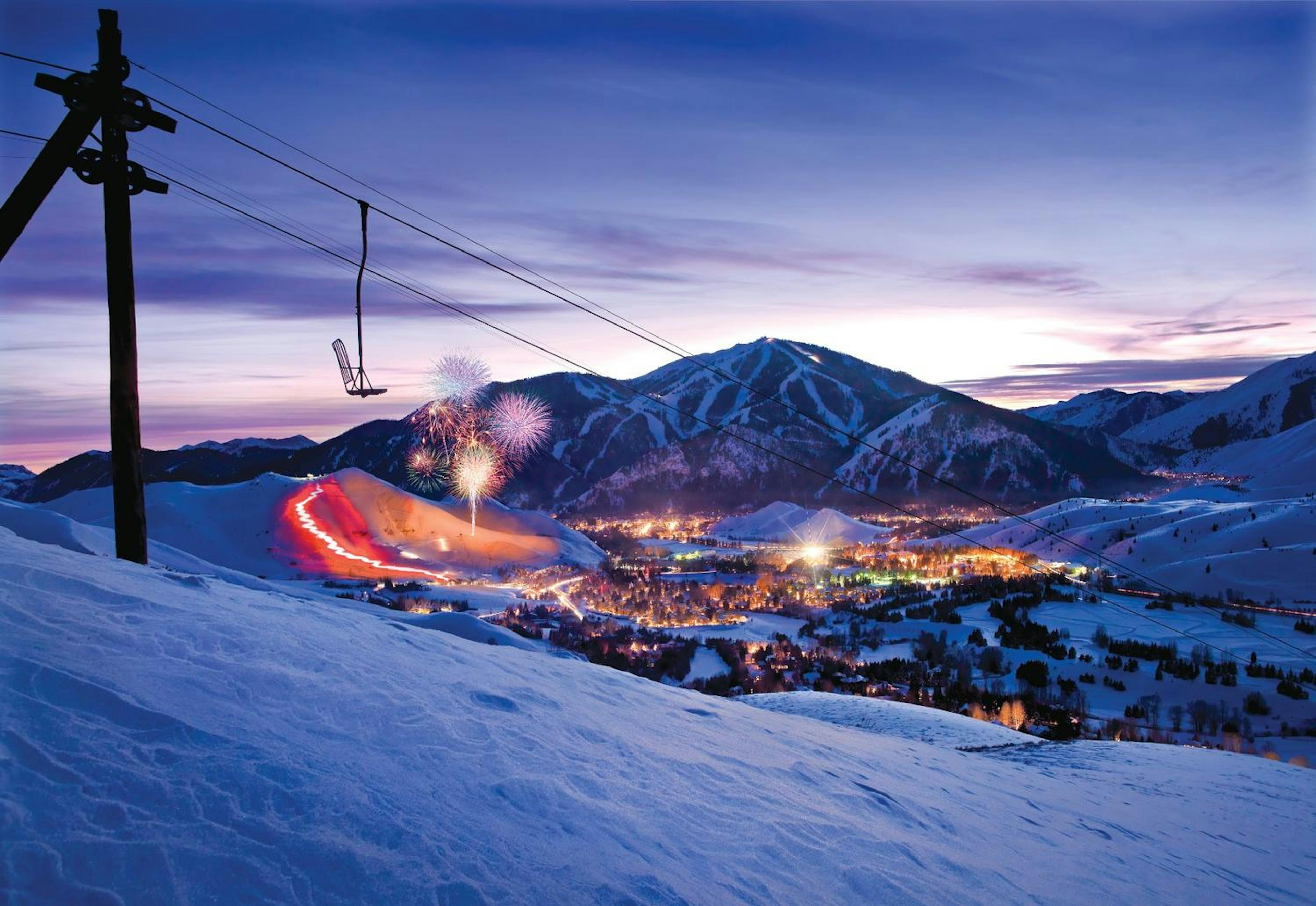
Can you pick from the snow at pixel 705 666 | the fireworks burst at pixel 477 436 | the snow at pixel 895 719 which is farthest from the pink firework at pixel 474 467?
the snow at pixel 895 719

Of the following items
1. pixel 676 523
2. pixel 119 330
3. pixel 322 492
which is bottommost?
pixel 676 523

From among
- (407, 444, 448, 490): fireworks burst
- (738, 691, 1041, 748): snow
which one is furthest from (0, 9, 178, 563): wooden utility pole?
(407, 444, 448, 490): fireworks burst

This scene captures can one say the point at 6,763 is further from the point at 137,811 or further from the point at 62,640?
the point at 62,640

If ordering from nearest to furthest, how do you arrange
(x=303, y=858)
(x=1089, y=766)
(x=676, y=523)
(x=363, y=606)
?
1. (x=303, y=858)
2. (x=1089, y=766)
3. (x=363, y=606)
4. (x=676, y=523)

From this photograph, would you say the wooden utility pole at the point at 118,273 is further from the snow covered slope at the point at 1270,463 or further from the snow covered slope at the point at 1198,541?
the snow covered slope at the point at 1270,463

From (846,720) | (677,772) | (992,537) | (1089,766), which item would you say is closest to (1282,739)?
(1089,766)
